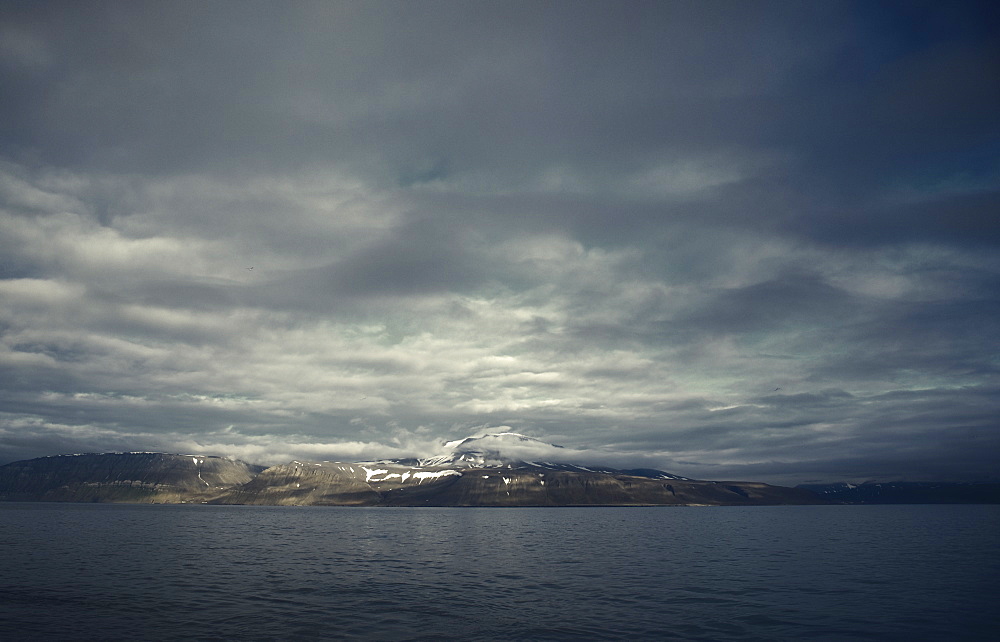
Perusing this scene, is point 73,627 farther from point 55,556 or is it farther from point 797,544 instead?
point 797,544

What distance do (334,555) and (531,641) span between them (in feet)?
209

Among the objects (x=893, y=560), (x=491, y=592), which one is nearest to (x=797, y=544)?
(x=893, y=560)

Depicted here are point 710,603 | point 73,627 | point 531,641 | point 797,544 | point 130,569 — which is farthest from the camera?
point 797,544

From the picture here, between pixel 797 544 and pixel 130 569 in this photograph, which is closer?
pixel 130 569

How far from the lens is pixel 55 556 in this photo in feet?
273

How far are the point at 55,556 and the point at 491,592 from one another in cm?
7379

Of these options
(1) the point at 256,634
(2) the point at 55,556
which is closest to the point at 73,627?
(1) the point at 256,634

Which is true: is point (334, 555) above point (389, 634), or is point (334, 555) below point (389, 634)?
below

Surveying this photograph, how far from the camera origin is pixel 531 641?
37.0 m

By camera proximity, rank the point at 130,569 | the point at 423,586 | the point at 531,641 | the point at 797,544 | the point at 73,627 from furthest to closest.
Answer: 1. the point at 797,544
2. the point at 130,569
3. the point at 423,586
4. the point at 73,627
5. the point at 531,641

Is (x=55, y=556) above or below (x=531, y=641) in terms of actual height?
below

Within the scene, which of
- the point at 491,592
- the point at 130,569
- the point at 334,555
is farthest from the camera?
the point at 334,555

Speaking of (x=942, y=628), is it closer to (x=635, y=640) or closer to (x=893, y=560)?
(x=635, y=640)

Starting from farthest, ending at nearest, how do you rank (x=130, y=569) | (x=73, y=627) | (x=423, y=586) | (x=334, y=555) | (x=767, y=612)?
(x=334, y=555), (x=130, y=569), (x=423, y=586), (x=767, y=612), (x=73, y=627)
